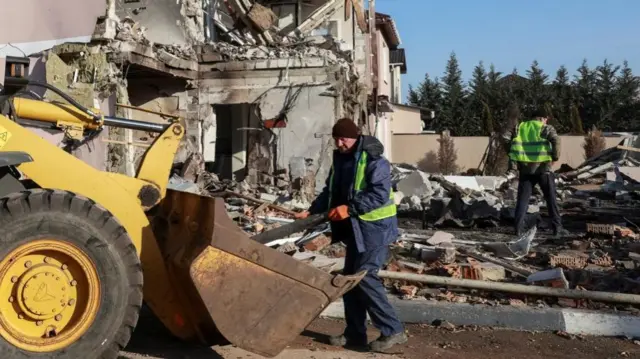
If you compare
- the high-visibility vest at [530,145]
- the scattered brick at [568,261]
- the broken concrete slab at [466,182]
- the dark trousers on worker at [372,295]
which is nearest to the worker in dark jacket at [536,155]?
the high-visibility vest at [530,145]

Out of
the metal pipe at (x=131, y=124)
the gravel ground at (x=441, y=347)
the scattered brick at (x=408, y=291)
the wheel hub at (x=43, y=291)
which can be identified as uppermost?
the metal pipe at (x=131, y=124)

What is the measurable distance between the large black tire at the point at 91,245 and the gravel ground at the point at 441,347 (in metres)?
0.74

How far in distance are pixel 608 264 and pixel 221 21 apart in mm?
14025

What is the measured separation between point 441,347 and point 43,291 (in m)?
2.87

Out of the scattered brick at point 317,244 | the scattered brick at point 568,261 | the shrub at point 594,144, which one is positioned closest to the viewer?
the scattered brick at point 568,261

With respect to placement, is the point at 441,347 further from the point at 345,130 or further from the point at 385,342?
the point at 345,130

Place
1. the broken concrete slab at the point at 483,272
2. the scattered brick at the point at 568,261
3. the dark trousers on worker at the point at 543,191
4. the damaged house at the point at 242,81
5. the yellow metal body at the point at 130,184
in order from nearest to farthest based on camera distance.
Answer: the yellow metal body at the point at 130,184
the broken concrete slab at the point at 483,272
the scattered brick at the point at 568,261
the dark trousers on worker at the point at 543,191
the damaged house at the point at 242,81

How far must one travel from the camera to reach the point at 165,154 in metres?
4.59

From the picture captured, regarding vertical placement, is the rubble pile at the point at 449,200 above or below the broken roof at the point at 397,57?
below

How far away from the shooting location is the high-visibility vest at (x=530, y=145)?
8984 millimetres

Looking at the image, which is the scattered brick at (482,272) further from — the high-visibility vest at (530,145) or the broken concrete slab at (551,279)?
the high-visibility vest at (530,145)

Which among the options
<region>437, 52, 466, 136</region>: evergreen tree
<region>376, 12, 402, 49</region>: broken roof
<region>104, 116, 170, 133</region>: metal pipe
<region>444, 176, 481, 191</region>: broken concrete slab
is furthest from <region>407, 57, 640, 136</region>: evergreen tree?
<region>104, 116, 170, 133</region>: metal pipe

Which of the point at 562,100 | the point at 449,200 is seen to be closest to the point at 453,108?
the point at 562,100

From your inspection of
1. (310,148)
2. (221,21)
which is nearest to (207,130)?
(310,148)
